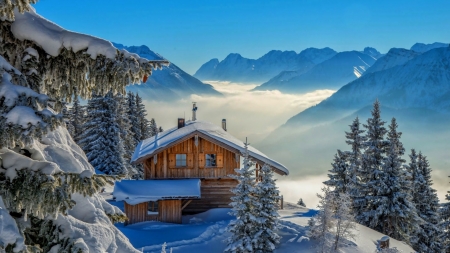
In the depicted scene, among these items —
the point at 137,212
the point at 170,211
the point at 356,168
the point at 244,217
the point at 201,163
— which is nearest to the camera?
the point at 244,217

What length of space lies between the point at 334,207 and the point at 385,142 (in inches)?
560

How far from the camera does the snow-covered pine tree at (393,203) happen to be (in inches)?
1129

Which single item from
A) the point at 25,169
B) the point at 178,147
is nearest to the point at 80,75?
the point at 25,169

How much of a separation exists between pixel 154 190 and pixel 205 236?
15.8 feet

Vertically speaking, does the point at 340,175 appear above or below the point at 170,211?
above

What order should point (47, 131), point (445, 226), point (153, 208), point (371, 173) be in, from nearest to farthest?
point (47, 131), point (153, 208), point (445, 226), point (371, 173)

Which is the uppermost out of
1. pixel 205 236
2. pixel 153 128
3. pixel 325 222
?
pixel 153 128

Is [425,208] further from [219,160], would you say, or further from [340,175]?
[219,160]

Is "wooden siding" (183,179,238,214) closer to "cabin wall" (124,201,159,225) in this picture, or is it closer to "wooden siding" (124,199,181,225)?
"wooden siding" (124,199,181,225)

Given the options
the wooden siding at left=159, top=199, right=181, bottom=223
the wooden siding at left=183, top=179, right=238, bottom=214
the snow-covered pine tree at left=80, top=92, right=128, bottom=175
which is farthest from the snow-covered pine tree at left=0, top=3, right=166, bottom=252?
the snow-covered pine tree at left=80, top=92, right=128, bottom=175

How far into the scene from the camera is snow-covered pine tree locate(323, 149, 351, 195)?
31141 millimetres

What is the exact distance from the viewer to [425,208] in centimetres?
3425

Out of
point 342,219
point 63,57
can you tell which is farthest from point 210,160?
point 63,57

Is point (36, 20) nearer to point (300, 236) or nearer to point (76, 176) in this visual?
point (76, 176)
